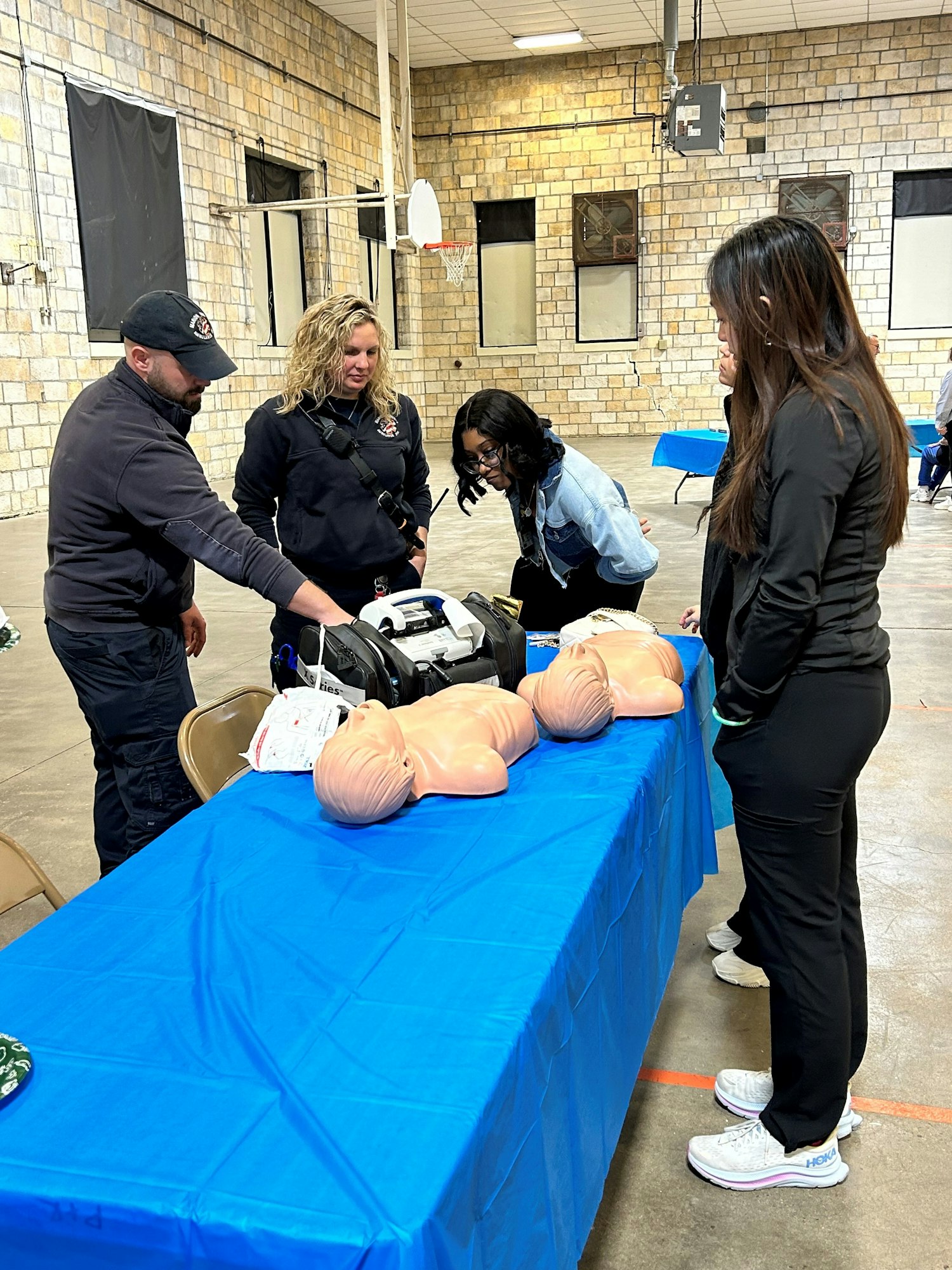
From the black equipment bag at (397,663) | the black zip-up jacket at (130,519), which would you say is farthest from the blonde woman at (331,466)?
the black equipment bag at (397,663)

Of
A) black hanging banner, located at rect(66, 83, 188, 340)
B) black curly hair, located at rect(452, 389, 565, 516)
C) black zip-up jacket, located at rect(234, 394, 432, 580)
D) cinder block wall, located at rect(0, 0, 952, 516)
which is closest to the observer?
black curly hair, located at rect(452, 389, 565, 516)

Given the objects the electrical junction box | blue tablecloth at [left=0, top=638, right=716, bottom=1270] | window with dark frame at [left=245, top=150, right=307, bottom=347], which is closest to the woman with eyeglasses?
blue tablecloth at [left=0, top=638, right=716, bottom=1270]

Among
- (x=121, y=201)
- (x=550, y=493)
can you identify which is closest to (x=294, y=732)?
(x=550, y=493)

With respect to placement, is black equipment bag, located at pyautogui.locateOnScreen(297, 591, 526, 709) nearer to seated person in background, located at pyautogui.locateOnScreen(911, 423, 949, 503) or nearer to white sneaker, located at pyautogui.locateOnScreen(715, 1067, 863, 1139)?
white sneaker, located at pyautogui.locateOnScreen(715, 1067, 863, 1139)

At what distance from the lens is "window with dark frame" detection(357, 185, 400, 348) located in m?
14.9

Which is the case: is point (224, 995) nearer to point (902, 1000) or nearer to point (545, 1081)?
point (545, 1081)

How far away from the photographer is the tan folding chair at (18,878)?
1780 mm

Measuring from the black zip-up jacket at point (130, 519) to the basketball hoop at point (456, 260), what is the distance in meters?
14.4

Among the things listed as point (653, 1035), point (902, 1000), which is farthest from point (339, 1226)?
point (902, 1000)

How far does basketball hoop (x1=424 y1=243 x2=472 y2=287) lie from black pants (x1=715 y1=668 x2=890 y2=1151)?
49.7ft

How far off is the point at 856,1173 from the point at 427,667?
3.66ft

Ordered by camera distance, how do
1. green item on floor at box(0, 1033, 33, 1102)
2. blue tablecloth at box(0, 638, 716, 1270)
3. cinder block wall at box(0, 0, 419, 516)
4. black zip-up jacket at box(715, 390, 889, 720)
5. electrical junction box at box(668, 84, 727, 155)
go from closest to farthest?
blue tablecloth at box(0, 638, 716, 1270), green item on floor at box(0, 1033, 33, 1102), black zip-up jacket at box(715, 390, 889, 720), cinder block wall at box(0, 0, 419, 516), electrical junction box at box(668, 84, 727, 155)

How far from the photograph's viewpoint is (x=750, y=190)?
594 inches

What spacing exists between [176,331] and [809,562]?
4.29ft
